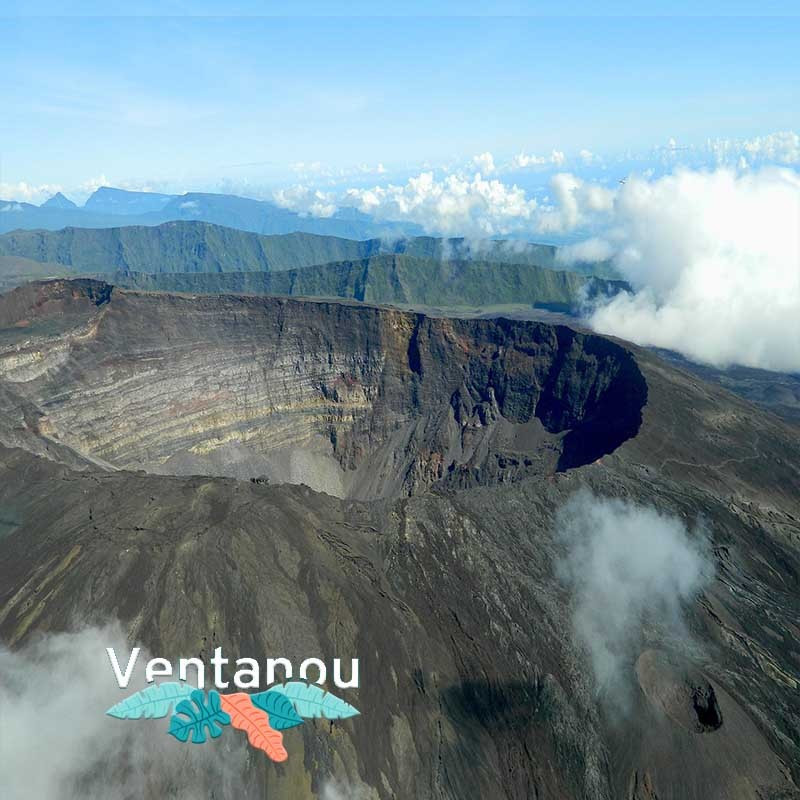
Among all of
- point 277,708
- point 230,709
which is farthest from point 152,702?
point 277,708

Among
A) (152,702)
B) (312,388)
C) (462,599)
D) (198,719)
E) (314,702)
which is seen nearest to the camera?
(198,719)

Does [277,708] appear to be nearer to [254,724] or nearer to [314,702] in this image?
[254,724]

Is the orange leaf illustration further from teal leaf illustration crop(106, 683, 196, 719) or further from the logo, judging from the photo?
teal leaf illustration crop(106, 683, 196, 719)

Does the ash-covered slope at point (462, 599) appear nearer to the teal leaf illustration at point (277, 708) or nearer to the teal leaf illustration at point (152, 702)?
the teal leaf illustration at point (277, 708)

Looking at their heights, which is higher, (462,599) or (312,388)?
(462,599)

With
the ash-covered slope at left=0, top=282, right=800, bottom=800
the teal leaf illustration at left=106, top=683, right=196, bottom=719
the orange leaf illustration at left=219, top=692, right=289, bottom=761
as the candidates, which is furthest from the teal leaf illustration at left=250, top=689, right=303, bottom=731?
the teal leaf illustration at left=106, top=683, right=196, bottom=719

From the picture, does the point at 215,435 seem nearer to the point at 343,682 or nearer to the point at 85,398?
the point at 85,398

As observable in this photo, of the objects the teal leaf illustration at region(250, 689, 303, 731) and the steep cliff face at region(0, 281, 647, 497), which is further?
the steep cliff face at region(0, 281, 647, 497)
